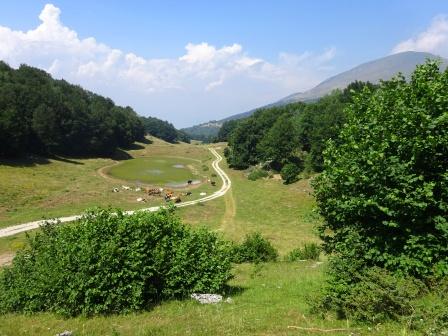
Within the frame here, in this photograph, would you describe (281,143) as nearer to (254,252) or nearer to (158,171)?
(158,171)

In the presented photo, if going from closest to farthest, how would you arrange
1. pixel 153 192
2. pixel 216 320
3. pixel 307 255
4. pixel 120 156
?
pixel 216 320 < pixel 307 255 < pixel 153 192 < pixel 120 156

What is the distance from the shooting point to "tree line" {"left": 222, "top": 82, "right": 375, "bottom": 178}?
3669 inches

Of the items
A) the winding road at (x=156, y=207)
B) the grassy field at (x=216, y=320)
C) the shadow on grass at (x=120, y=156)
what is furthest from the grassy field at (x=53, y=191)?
the grassy field at (x=216, y=320)

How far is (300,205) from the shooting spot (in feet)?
227

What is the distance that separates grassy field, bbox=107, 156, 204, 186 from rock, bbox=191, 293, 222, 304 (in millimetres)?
70150

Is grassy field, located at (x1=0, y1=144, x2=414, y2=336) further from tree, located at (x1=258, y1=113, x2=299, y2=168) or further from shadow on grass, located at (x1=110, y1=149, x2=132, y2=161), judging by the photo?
shadow on grass, located at (x1=110, y1=149, x2=132, y2=161)

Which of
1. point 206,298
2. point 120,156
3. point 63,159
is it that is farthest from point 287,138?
point 206,298

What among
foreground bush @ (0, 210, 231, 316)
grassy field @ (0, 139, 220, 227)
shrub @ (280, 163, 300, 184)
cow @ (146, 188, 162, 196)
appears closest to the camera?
foreground bush @ (0, 210, 231, 316)

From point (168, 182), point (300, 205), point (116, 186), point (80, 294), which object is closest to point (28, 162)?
point (116, 186)

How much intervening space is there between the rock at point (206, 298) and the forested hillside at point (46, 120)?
74.8 meters

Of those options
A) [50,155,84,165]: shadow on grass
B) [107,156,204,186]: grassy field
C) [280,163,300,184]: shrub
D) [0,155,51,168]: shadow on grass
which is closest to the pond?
[107,156,204,186]: grassy field

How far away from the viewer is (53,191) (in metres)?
65.8

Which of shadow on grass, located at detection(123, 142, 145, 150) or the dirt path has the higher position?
shadow on grass, located at detection(123, 142, 145, 150)

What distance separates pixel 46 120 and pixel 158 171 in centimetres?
3017
